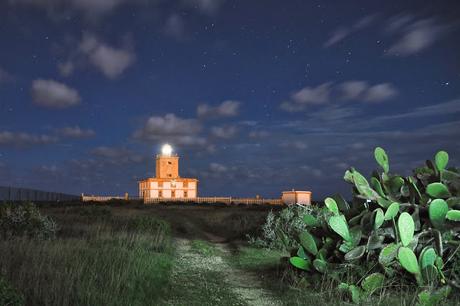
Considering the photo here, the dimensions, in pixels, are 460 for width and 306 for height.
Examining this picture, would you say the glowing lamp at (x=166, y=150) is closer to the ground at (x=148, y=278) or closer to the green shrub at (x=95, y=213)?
the green shrub at (x=95, y=213)

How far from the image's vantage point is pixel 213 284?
8508mm

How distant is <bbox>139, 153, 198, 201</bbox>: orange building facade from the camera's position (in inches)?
2469

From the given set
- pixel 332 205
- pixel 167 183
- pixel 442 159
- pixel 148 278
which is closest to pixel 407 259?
pixel 332 205

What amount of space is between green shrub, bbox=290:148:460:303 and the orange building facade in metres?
53.3

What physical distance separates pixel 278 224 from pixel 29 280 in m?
8.63

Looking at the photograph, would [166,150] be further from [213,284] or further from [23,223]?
[213,284]

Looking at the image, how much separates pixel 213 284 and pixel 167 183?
2185 inches

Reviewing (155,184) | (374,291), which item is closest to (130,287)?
(374,291)

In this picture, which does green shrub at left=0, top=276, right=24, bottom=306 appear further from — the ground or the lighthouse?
the lighthouse

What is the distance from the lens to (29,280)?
6.53m

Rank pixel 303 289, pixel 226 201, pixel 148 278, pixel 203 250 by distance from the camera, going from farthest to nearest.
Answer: pixel 226 201, pixel 203 250, pixel 148 278, pixel 303 289

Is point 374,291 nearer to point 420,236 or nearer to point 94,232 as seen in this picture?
point 420,236

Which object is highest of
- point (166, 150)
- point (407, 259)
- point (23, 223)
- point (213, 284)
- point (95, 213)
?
point (166, 150)

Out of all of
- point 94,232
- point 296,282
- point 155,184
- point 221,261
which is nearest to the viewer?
point 296,282
